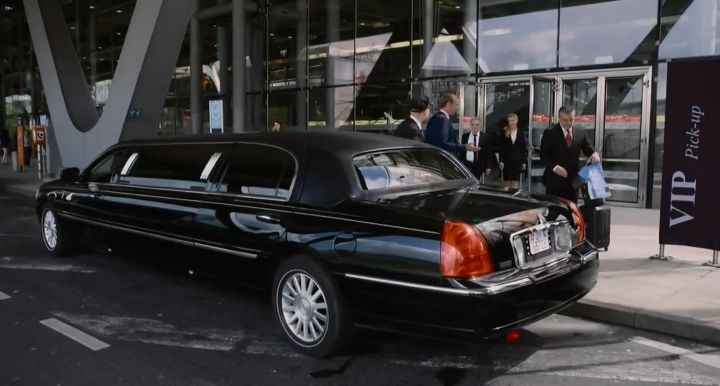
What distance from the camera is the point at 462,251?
12.0 ft

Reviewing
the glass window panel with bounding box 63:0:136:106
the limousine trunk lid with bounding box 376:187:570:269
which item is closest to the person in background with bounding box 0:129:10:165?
the glass window panel with bounding box 63:0:136:106

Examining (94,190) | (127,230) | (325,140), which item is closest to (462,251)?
(325,140)

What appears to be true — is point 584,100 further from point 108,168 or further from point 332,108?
point 108,168

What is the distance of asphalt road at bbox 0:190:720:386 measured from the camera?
3.97 m

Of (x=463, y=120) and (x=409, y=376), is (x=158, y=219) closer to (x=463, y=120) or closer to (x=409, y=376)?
(x=409, y=376)

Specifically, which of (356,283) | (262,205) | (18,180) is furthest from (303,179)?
(18,180)

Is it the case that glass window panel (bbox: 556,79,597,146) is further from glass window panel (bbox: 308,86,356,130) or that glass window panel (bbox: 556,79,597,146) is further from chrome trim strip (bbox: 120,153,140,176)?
chrome trim strip (bbox: 120,153,140,176)

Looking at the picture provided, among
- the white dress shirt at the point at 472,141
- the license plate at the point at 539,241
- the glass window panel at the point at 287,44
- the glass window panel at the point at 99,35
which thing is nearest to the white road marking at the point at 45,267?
the license plate at the point at 539,241

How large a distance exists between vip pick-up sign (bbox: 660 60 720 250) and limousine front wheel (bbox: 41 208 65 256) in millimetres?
7086

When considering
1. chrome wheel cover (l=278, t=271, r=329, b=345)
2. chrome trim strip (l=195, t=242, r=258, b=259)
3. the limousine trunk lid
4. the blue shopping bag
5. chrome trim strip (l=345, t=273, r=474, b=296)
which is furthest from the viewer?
the blue shopping bag

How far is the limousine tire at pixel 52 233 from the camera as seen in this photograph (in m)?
7.42

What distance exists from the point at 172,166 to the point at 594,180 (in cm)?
476

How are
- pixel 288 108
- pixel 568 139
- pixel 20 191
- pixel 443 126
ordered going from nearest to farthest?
pixel 443 126 < pixel 568 139 < pixel 20 191 < pixel 288 108

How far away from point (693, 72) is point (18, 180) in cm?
1847
